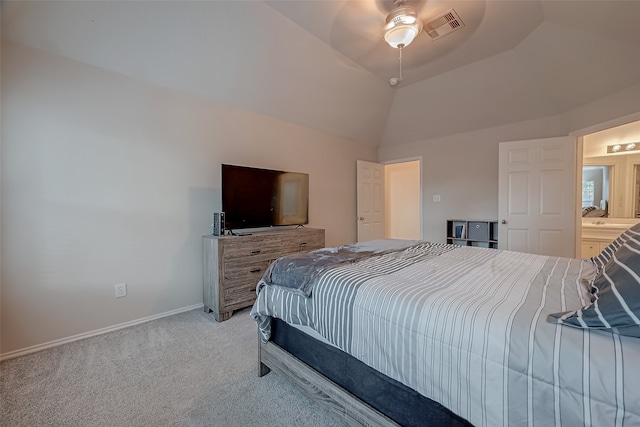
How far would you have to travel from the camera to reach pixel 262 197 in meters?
3.06

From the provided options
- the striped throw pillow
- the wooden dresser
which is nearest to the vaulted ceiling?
the wooden dresser

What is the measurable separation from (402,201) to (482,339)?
5.91 meters

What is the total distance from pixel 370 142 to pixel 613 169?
3502 millimetres

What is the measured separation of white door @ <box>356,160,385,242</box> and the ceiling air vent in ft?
7.56

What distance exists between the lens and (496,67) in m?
3.23

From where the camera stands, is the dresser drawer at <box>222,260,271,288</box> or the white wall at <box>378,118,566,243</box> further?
the white wall at <box>378,118,566,243</box>

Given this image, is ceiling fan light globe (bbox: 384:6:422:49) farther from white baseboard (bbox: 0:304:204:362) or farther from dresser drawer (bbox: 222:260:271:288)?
white baseboard (bbox: 0:304:204:362)

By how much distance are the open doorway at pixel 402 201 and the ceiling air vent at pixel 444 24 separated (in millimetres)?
3541

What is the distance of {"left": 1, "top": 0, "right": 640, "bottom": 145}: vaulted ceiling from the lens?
2068 millimetres

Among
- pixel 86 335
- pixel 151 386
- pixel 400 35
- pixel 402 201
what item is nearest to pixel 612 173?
pixel 402 201

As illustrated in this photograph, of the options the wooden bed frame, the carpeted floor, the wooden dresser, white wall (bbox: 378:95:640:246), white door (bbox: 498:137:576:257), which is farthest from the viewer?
white wall (bbox: 378:95:640:246)

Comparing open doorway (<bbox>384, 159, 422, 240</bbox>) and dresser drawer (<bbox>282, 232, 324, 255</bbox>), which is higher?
open doorway (<bbox>384, 159, 422, 240</bbox>)

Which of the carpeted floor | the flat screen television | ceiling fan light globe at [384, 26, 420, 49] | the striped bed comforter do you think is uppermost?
ceiling fan light globe at [384, 26, 420, 49]

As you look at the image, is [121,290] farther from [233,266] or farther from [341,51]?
[341,51]
